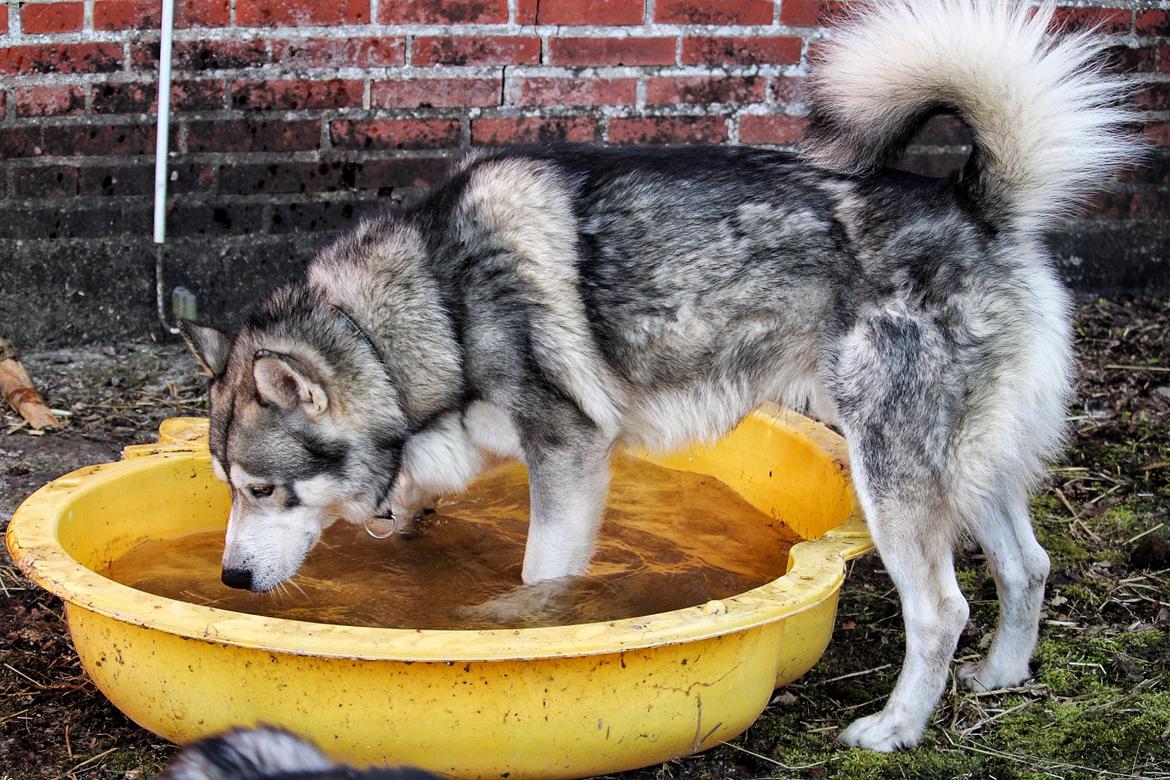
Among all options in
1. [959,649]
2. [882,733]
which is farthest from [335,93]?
[882,733]

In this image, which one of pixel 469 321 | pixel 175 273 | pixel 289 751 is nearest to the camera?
pixel 289 751

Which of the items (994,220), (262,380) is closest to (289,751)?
(262,380)

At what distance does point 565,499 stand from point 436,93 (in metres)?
2.42

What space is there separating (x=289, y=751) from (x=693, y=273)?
169 centimetres

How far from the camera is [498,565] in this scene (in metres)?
3.76

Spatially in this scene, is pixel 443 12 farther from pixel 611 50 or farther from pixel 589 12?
pixel 611 50

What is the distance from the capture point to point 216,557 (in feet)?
12.1

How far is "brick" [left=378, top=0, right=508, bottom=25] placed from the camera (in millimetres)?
4949

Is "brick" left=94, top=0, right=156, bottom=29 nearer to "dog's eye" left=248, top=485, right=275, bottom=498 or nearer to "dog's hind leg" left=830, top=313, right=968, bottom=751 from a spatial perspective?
"dog's eye" left=248, top=485, right=275, bottom=498

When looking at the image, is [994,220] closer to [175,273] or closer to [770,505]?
[770,505]

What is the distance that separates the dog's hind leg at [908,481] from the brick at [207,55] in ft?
9.85

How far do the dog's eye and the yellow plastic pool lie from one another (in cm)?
49

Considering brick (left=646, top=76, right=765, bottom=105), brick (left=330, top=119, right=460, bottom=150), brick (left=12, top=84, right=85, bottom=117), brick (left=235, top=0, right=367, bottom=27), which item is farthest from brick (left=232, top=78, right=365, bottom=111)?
brick (left=646, top=76, right=765, bottom=105)

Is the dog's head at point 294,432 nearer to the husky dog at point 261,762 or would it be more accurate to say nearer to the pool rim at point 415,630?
the pool rim at point 415,630
